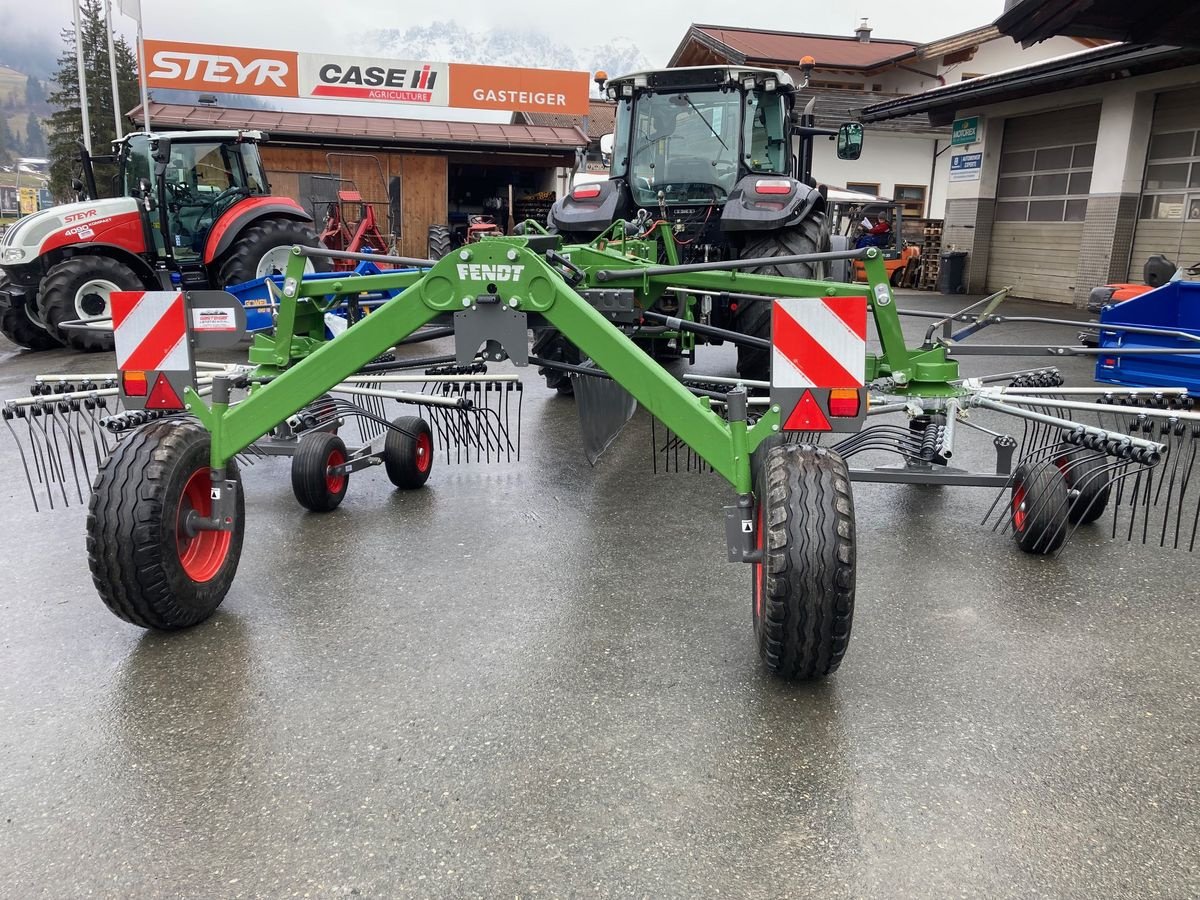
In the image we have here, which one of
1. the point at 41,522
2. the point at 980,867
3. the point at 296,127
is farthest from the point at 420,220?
the point at 980,867

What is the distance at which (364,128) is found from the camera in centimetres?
2047

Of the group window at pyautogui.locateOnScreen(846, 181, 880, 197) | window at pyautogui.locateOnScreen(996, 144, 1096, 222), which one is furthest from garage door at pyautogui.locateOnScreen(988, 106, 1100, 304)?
window at pyautogui.locateOnScreen(846, 181, 880, 197)

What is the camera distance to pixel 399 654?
2908 millimetres

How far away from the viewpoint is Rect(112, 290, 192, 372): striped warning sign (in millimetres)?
3180

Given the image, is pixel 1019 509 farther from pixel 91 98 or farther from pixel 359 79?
pixel 91 98

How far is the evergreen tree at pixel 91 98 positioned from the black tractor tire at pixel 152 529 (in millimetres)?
36762

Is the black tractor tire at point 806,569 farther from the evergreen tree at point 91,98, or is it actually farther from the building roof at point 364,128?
the evergreen tree at point 91,98

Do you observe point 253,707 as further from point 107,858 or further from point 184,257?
point 184,257

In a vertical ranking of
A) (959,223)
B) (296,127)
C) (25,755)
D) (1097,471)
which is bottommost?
(25,755)

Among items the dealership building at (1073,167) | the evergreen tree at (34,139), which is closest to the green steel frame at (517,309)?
the dealership building at (1073,167)

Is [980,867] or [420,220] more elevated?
[420,220]

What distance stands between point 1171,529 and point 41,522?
5025mm

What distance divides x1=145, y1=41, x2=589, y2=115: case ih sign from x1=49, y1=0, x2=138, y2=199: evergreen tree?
16.9 m

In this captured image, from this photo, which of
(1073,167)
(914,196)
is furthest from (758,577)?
(914,196)
